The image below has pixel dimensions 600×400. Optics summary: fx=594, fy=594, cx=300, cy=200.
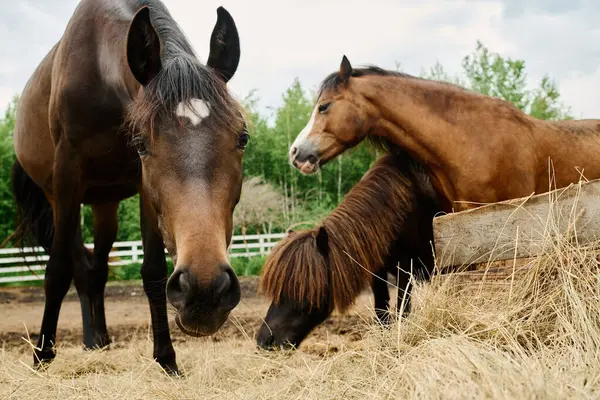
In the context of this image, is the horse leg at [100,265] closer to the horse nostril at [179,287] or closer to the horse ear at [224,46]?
the horse ear at [224,46]

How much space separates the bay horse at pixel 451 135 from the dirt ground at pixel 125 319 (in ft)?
4.06

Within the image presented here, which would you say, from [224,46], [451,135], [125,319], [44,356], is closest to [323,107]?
[451,135]

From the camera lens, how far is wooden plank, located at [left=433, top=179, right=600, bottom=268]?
2619mm

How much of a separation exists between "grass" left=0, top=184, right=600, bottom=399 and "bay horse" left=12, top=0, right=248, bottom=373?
0.55m

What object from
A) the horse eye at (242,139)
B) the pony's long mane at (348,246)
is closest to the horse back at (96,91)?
the horse eye at (242,139)

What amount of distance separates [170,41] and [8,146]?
1709 centimetres

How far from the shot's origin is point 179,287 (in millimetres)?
2098

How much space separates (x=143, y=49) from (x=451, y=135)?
2.78 metres

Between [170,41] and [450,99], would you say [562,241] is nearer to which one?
[170,41]

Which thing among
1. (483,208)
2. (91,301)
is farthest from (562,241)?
(91,301)

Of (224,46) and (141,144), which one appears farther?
(224,46)

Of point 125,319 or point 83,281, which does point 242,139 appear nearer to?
point 83,281

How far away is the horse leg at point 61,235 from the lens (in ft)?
11.9

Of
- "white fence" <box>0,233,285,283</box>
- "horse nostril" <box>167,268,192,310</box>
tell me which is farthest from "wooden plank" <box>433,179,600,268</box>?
"white fence" <box>0,233,285,283</box>
